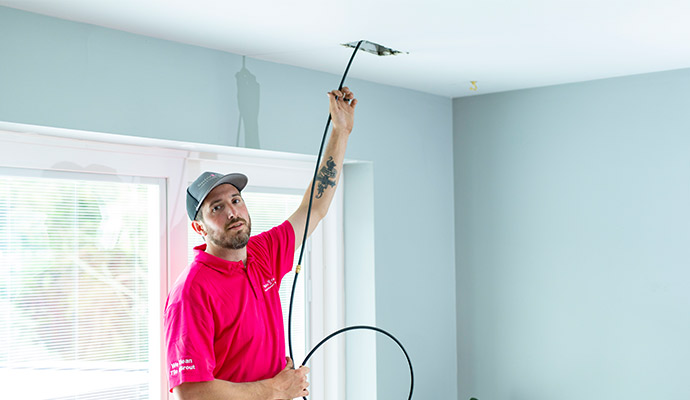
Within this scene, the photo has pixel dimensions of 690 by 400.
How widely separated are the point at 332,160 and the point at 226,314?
24.1 inches

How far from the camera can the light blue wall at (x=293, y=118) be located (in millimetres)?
2117

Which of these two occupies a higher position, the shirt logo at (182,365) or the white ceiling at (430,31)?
the white ceiling at (430,31)

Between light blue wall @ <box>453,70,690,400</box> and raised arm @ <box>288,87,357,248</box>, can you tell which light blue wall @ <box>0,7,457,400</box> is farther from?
raised arm @ <box>288,87,357,248</box>

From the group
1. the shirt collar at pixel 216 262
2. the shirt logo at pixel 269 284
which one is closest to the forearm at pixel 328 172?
the shirt logo at pixel 269 284

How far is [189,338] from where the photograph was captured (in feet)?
6.00

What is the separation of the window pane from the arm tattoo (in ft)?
2.10

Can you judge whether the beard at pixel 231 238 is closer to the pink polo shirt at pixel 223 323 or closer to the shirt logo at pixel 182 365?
the pink polo shirt at pixel 223 323

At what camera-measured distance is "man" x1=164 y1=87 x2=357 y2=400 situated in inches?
72.1

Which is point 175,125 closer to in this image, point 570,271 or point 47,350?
point 47,350

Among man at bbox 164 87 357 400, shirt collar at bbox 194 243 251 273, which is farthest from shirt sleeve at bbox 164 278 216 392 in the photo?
shirt collar at bbox 194 243 251 273

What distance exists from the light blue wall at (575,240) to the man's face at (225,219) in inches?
69.1

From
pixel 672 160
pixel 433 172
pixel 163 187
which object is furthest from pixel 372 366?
pixel 672 160

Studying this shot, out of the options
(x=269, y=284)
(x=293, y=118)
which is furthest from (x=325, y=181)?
(x=293, y=118)

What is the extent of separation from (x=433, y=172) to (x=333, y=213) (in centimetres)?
56
